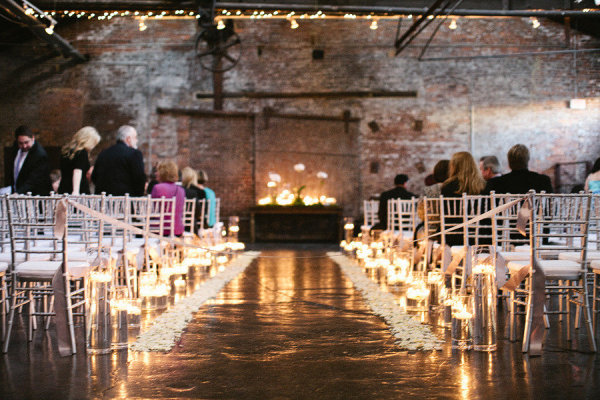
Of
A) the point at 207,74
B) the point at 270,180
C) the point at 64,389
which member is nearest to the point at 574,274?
the point at 64,389

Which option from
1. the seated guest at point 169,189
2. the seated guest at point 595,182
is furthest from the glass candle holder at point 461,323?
the seated guest at point 169,189

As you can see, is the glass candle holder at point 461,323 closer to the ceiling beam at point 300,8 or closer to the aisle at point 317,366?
the aisle at point 317,366

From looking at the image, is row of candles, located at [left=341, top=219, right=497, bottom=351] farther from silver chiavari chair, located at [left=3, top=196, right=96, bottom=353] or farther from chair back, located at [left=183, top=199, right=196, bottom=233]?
chair back, located at [left=183, top=199, right=196, bottom=233]

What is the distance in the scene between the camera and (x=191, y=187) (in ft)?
27.0

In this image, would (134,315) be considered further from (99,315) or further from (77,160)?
(77,160)

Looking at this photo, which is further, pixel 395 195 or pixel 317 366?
pixel 395 195

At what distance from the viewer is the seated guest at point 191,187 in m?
7.75

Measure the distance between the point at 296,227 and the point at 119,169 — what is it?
7507 millimetres

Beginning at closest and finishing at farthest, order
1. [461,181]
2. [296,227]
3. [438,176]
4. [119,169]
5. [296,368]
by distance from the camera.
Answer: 1. [296,368]
2. [461,181]
3. [119,169]
4. [438,176]
5. [296,227]

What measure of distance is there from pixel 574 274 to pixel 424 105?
10168 millimetres

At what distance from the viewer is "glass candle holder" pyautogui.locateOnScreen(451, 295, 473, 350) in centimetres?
333

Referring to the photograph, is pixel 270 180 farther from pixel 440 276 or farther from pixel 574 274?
pixel 574 274

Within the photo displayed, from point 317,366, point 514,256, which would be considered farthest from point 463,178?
point 317,366

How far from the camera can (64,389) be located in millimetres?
2629
